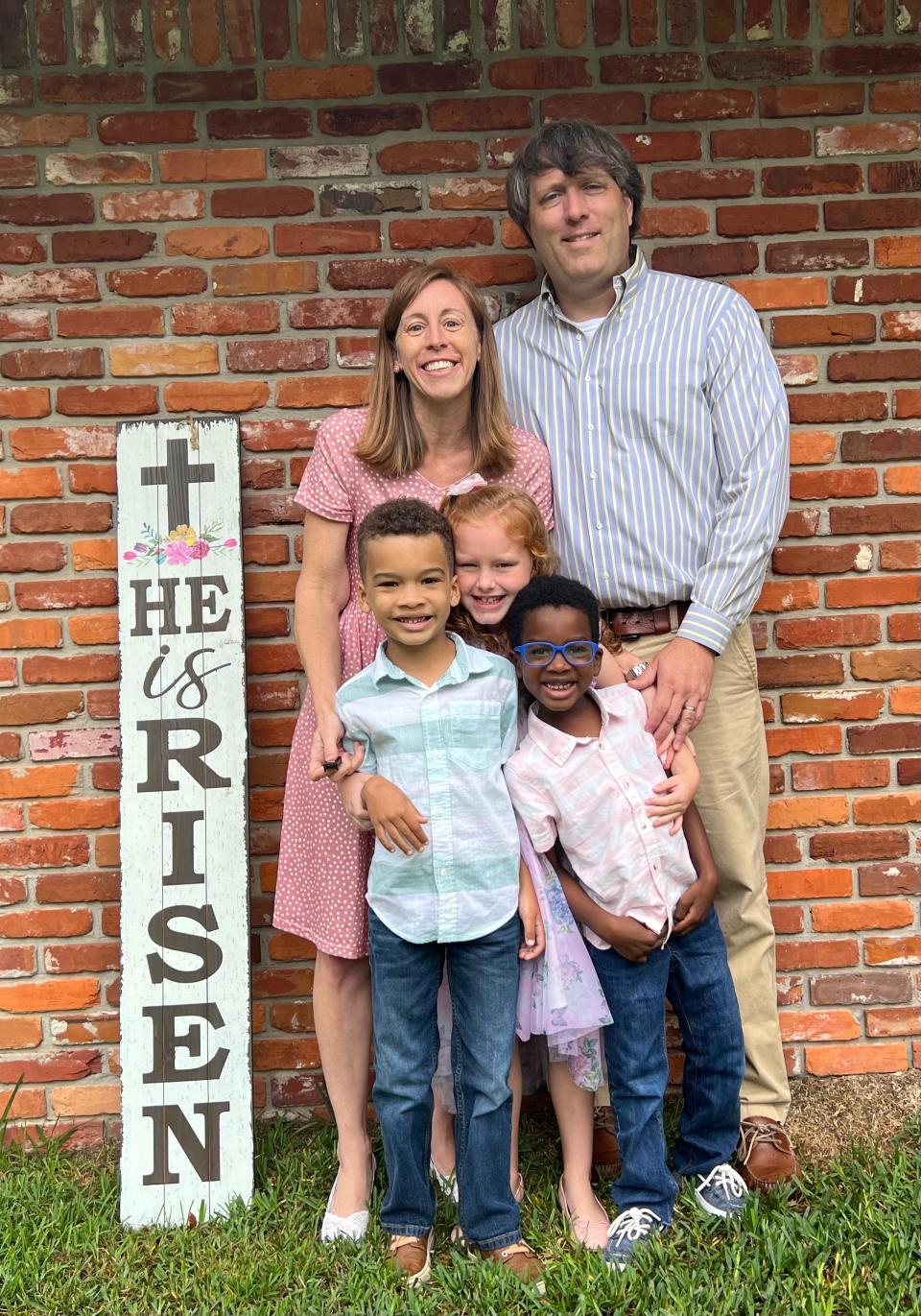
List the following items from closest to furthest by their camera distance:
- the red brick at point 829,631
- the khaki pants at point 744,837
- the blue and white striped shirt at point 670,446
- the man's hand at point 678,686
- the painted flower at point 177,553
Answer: the man's hand at point 678,686, the blue and white striped shirt at point 670,446, the khaki pants at point 744,837, the painted flower at point 177,553, the red brick at point 829,631

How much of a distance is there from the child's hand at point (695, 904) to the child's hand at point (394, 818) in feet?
1.83

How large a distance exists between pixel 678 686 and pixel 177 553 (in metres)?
1.25

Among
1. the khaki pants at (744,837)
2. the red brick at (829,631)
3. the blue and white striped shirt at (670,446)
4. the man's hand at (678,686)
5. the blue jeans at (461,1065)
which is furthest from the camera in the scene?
the red brick at (829,631)

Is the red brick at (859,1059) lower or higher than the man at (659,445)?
lower

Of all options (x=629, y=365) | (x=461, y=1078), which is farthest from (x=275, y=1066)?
(x=629, y=365)

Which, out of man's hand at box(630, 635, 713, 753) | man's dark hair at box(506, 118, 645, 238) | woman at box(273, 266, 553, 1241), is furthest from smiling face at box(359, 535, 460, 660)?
man's dark hair at box(506, 118, 645, 238)

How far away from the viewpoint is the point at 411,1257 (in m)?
2.36

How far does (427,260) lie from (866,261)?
1090 millimetres

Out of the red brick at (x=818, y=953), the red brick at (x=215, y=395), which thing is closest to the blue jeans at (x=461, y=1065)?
the red brick at (x=818, y=953)

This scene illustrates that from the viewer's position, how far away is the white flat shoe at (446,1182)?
103 inches

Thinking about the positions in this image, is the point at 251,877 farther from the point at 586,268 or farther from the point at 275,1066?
the point at 586,268

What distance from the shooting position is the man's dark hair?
2570mm

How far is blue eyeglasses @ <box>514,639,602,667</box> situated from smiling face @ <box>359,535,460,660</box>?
0.61ft

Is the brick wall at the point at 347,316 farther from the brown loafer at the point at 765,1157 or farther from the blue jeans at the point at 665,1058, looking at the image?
the blue jeans at the point at 665,1058
